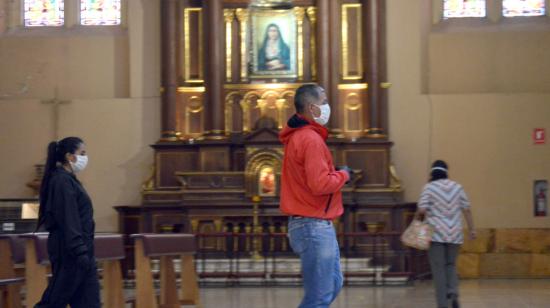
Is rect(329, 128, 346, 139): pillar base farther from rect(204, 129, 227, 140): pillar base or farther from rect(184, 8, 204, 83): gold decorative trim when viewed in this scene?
rect(184, 8, 204, 83): gold decorative trim

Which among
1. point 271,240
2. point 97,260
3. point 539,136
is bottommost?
point 271,240

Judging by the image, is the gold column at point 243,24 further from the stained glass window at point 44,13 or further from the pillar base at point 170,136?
the stained glass window at point 44,13

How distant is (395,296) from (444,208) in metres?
4.19

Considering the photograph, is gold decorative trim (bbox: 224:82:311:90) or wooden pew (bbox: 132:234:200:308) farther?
gold decorative trim (bbox: 224:82:311:90)

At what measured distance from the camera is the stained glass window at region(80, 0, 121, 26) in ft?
74.6

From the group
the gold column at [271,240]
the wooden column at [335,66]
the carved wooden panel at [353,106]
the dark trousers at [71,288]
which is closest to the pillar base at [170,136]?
the gold column at [271,240]

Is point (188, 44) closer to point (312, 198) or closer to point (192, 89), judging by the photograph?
point (192, 89)

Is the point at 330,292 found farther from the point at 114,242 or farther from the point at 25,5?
the point at 25,5

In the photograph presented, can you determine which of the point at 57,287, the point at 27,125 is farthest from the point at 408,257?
the point at 57,287

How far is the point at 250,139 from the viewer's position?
68.2ft

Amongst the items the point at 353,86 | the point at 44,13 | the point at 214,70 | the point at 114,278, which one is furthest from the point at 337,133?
the point at 114,278

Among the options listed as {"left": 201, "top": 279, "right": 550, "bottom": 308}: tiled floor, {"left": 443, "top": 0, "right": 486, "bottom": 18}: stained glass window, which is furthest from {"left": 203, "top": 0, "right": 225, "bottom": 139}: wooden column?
{"left": 443, "top": 0, "right": 486, "bottom": 18}: stained glass window

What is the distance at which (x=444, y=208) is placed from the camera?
12172 millimetres

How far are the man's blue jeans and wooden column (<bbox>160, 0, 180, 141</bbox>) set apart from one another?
13649 millimetres
